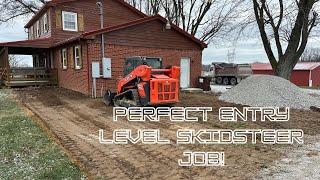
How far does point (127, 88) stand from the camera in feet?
37.2

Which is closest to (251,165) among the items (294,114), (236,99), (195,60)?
(294,114)

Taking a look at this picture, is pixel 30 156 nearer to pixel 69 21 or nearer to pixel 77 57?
pixel 77 57

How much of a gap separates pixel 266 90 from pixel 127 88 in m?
6.29

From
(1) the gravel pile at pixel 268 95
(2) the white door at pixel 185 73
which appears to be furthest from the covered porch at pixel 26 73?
(1) the gravel pile at pixel 268 95

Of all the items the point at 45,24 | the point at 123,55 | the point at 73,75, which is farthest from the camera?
the point at 45,24

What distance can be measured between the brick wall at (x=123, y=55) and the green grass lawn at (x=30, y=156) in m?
6.33

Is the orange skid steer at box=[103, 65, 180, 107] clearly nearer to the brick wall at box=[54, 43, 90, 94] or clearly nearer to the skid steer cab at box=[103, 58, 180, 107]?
the skid steer cab at box=[103, 58, 180, 107]

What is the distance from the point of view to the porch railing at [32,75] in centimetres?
2030

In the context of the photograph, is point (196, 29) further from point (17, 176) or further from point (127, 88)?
point (17, 176)

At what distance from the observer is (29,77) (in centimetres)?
2095

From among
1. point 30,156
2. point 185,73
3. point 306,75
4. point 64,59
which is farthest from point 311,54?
point 30,156

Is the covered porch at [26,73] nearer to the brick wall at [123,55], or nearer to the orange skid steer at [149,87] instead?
the brick wall at [123,55]

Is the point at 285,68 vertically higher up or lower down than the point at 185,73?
higher up

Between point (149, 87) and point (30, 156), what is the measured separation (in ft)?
16.1
